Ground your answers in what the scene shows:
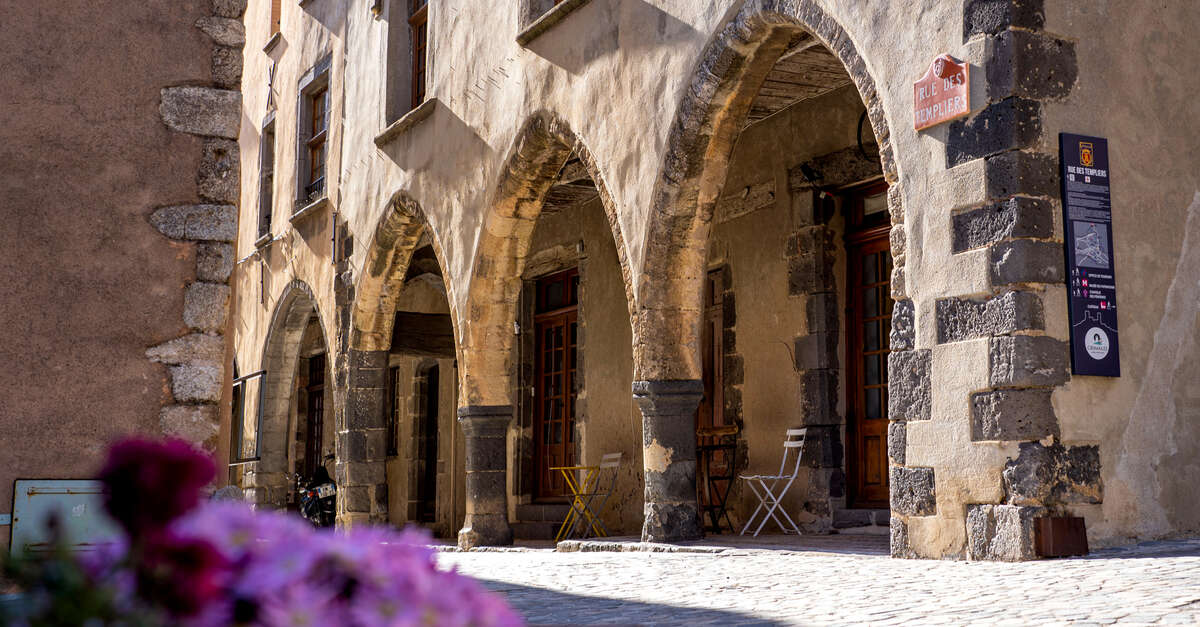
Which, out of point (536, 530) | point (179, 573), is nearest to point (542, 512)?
point (536, 530)

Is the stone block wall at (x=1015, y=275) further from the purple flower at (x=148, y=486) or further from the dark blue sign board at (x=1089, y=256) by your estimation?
the purple flower at (x=148, y=486)

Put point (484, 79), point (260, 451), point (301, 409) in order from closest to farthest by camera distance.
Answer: point (484, 79), point (260, 451), point (301, 409)

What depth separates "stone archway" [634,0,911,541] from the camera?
6.48 meters

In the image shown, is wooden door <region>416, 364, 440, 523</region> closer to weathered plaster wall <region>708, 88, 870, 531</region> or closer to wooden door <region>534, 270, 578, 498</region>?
wooden door <region>534, 270, 578, 498</region>

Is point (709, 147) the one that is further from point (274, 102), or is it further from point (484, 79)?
point (274, 102)

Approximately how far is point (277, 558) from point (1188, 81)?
18.0 feet

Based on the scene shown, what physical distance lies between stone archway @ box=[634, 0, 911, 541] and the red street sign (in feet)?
3.98

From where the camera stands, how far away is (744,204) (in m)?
8.85

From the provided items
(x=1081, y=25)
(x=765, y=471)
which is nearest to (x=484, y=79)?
Answer: (x=765, y=471)

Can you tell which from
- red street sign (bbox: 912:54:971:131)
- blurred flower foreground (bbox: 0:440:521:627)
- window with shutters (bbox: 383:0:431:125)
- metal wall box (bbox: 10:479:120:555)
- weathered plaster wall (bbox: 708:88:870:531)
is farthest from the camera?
window with shutters (bbox: 383:0:431:125)

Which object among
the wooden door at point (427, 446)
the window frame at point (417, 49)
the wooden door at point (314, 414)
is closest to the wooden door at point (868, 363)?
Answer: the window frame at point (417, 49)

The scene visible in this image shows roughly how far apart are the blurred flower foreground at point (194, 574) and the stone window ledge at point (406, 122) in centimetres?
917

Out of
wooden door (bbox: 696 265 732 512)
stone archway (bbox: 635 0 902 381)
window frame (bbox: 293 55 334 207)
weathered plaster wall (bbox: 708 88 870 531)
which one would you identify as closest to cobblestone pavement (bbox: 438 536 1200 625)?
stone archway (bbox: 635 0 902 381)

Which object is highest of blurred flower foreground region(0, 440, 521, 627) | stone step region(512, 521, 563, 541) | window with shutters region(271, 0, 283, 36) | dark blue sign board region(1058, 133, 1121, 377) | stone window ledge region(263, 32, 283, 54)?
window with shutters region(271, 0, 283, 36)
